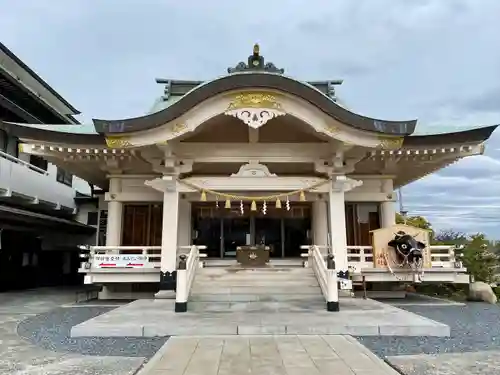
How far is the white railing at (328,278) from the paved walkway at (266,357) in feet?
6.80

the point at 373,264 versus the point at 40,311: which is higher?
the point at 373,264

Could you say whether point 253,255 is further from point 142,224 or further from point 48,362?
point 48,362

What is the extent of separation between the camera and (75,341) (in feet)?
21.0

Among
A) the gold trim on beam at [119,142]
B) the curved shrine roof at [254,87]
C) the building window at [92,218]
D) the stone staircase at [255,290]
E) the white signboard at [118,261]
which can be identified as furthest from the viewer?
the building window at [92,218]

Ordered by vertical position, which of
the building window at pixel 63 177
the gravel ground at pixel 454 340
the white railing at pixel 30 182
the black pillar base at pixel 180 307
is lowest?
the gravel ground at pixel 454 340

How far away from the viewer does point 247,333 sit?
6652 mm

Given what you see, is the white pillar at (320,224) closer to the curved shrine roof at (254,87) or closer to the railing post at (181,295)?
the curved shrine roof at (254,87)

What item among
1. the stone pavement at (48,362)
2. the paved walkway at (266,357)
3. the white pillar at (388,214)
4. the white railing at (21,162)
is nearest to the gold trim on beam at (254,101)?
the white pillar at (388,214)

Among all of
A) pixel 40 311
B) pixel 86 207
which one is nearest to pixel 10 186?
pixel 40 311

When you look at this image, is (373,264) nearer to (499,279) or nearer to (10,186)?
(499,279)

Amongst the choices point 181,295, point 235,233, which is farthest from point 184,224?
point 181,295

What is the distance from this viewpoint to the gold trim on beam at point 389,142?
10.3m

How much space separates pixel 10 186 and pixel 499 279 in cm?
1854

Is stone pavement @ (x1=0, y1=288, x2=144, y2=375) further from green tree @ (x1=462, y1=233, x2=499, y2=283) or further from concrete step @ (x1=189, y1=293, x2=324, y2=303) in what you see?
green tree @ (x1=462, y1=233, x2=499, y2=283)
